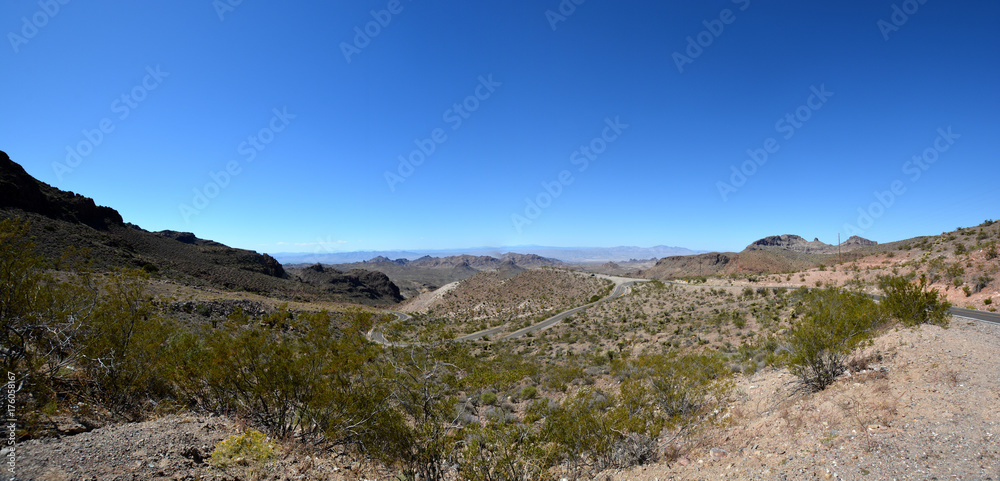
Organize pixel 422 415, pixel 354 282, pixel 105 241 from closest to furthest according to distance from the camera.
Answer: pixel 422 415 < pixel 105 241 < pixel 354 282

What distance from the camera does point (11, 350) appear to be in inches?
257

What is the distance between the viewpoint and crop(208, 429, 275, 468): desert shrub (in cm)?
567

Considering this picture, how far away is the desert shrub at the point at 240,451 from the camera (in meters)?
5.67

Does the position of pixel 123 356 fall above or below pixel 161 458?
above

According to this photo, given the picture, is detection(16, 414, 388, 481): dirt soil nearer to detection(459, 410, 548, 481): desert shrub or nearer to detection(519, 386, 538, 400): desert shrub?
detection(459, 410, 548, 481): desert shrub

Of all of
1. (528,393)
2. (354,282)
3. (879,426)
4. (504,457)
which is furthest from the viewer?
(354,282)

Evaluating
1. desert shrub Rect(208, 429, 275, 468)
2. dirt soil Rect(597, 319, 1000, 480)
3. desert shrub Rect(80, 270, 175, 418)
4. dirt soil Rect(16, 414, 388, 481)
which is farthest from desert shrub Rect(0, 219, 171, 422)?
dirt soil Rect(597, 319, 1000, 480)

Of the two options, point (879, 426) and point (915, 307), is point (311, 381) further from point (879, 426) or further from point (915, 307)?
point (915, 307)

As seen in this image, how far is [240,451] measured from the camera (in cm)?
591

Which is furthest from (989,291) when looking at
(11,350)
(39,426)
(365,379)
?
(11,350)

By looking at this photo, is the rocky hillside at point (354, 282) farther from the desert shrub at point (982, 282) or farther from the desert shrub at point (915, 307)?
the desert shrub at point (982, 282)

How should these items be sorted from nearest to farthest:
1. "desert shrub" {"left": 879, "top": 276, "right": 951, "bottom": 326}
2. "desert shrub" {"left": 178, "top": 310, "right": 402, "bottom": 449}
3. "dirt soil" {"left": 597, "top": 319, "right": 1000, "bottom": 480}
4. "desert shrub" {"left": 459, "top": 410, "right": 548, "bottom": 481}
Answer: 1. "dirt soil" {"left": 597, "top": 319, "right": 1000, "bottom": 480}
2. "desert shrub" {"left": 459, "top": 410, "right": 548, "bottom": 481}
3. "desert shrub" {"left": 178, "top": 310, "right": 402, "bottom": 449}
4. "desert shrub" {"left": 879, "top": 276, "right": 951, "bottom": 326}

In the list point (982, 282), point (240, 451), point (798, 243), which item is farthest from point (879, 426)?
point (798, 243)

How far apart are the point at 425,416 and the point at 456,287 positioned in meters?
66.7
